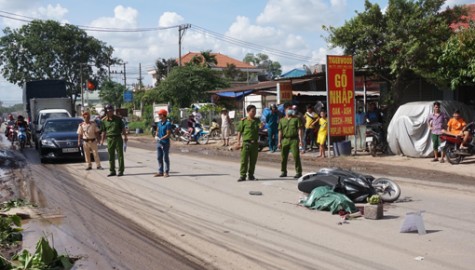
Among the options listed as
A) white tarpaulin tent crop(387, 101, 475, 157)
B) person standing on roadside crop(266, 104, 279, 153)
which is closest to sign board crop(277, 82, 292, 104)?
person standing on roadside crop(266, 104, 279, 153)

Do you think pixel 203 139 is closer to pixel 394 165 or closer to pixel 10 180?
pixel 394 165

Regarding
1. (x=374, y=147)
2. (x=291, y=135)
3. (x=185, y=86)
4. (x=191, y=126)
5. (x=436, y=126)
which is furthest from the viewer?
(x=185, y=86)

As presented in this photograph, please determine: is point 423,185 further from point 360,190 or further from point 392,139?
point 392,139

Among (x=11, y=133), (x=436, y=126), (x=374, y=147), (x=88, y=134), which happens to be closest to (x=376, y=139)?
(x=374, y=147)

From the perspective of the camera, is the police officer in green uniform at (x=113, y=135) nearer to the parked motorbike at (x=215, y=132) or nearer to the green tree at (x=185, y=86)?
the parked motorbike at (x=215, y=132)

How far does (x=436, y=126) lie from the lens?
14984 millimetres

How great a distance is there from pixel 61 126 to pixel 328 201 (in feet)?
43.0

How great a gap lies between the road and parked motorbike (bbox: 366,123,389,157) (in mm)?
5019

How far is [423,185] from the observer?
37.4 feet

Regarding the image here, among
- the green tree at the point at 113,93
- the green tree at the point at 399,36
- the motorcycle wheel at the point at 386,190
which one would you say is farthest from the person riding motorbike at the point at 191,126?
the green tree at the point at 113,93

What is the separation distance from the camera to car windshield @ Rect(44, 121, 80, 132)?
18744 mm

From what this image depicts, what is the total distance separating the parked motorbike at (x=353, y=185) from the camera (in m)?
8.92

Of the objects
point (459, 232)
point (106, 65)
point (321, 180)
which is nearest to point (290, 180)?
point (321, 180)

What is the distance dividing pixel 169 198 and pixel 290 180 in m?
3.26
